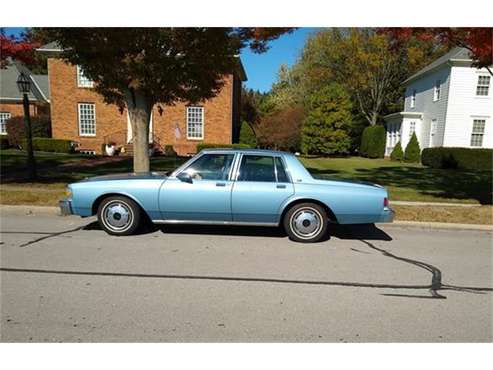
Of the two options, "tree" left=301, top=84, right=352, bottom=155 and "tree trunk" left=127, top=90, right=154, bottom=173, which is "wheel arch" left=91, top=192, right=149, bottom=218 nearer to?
"tree trunk" left=127, top=90, right=154, bottom=173

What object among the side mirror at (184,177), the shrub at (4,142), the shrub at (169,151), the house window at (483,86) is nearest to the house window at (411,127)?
the house window at (483,86)

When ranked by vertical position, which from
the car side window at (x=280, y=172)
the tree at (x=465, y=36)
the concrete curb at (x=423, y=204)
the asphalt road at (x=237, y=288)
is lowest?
the asphalt road at (x=237, y=288)

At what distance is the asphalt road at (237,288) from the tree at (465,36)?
4.34 m

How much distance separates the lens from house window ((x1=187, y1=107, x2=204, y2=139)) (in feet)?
83.0

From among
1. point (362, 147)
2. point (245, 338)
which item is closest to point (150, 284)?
point (245, 338)

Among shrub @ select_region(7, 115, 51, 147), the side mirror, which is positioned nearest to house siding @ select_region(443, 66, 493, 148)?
the side mirror

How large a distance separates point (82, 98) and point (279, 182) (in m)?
24.4

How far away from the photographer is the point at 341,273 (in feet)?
13.9

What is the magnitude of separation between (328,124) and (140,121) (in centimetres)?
2516

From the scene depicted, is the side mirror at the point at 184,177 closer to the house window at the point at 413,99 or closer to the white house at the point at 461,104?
the white house at the point at 461,104

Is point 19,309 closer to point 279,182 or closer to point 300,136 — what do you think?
point 279,182

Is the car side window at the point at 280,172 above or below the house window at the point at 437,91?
below

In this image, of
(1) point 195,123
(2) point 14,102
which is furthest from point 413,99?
(2) point 14,102

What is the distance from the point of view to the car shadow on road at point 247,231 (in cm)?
587
